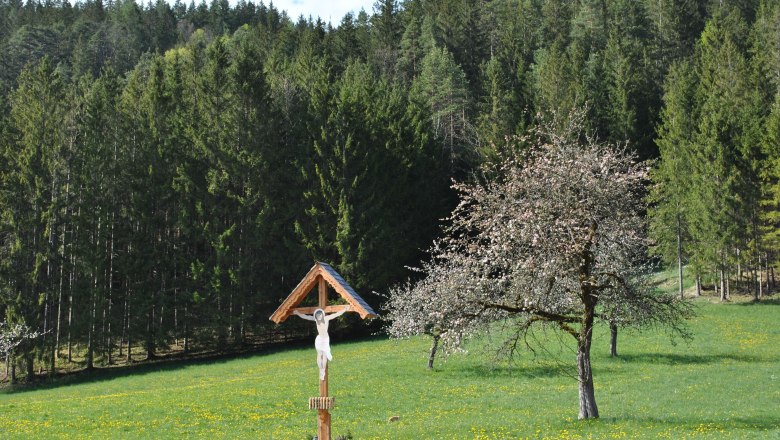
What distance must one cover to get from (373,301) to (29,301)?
873 inches

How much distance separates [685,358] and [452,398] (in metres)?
14.0

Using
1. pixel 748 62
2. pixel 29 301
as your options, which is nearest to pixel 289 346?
pixel 29 301

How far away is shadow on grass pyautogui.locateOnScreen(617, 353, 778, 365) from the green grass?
61 millimetres

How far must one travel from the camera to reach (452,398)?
27.3 meters

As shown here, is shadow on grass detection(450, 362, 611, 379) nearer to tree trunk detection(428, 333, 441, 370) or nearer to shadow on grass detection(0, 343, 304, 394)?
tree trunk detection(428, 333, 441, 370)

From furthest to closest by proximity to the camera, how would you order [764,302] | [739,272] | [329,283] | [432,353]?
[739,272] < [764,302] < [432,353] < [329,283]

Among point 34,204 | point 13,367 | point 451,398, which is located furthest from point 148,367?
point 451,398

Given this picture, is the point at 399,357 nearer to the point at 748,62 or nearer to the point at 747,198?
the point at 747,198

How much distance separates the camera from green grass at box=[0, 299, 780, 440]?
2053 centimetres

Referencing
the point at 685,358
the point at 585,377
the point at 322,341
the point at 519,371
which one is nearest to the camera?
the point at 322,341

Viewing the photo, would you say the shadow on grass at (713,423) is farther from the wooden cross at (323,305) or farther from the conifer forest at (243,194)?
the conifer forest at (243,194)

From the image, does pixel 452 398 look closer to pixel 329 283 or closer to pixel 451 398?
pixel 451 398

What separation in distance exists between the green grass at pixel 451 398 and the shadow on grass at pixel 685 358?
0.20 ft

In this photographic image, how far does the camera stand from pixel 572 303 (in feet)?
72.9
